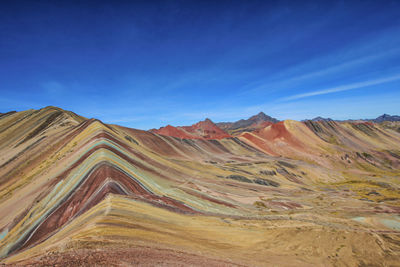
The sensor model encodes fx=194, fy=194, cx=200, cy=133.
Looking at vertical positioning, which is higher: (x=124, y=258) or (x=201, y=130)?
(x=201, y=130)

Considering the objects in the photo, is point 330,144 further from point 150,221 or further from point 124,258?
point 124,258

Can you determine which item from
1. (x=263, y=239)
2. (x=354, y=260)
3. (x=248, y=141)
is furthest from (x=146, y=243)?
(x=248, y=141)

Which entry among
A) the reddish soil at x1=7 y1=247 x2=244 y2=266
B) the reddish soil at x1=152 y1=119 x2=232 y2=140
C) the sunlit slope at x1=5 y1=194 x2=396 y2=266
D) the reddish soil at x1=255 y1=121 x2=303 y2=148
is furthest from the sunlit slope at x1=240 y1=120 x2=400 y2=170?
the reddish soil at x1=7 y1=247 x2=244 y2=266

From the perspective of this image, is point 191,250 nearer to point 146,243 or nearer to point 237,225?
point 146,243

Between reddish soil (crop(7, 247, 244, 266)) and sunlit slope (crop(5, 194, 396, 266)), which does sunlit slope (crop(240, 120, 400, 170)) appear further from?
reddish soil (crop(7, 247, 244, 266))

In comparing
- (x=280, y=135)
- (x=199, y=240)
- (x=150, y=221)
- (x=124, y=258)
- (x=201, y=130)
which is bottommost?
(x=199, y=240)

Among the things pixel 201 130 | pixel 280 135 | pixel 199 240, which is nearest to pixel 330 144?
pixel 280 135

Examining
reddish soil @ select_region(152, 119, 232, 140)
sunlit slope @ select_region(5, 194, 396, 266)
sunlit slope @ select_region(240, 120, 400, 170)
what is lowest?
sunlit slope @ select_region(5, 194, 396, 266)

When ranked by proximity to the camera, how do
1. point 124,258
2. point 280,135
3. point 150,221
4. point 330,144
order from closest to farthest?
point 124,258
point 150,221
point 330,144
point 280,135

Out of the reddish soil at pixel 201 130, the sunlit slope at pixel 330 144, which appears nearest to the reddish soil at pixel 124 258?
the sunlit slope at pixel 330 144

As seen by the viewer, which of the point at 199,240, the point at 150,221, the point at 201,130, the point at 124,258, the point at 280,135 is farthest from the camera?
the point at 201,130

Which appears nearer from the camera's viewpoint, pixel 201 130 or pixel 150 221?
pixel 150 221
